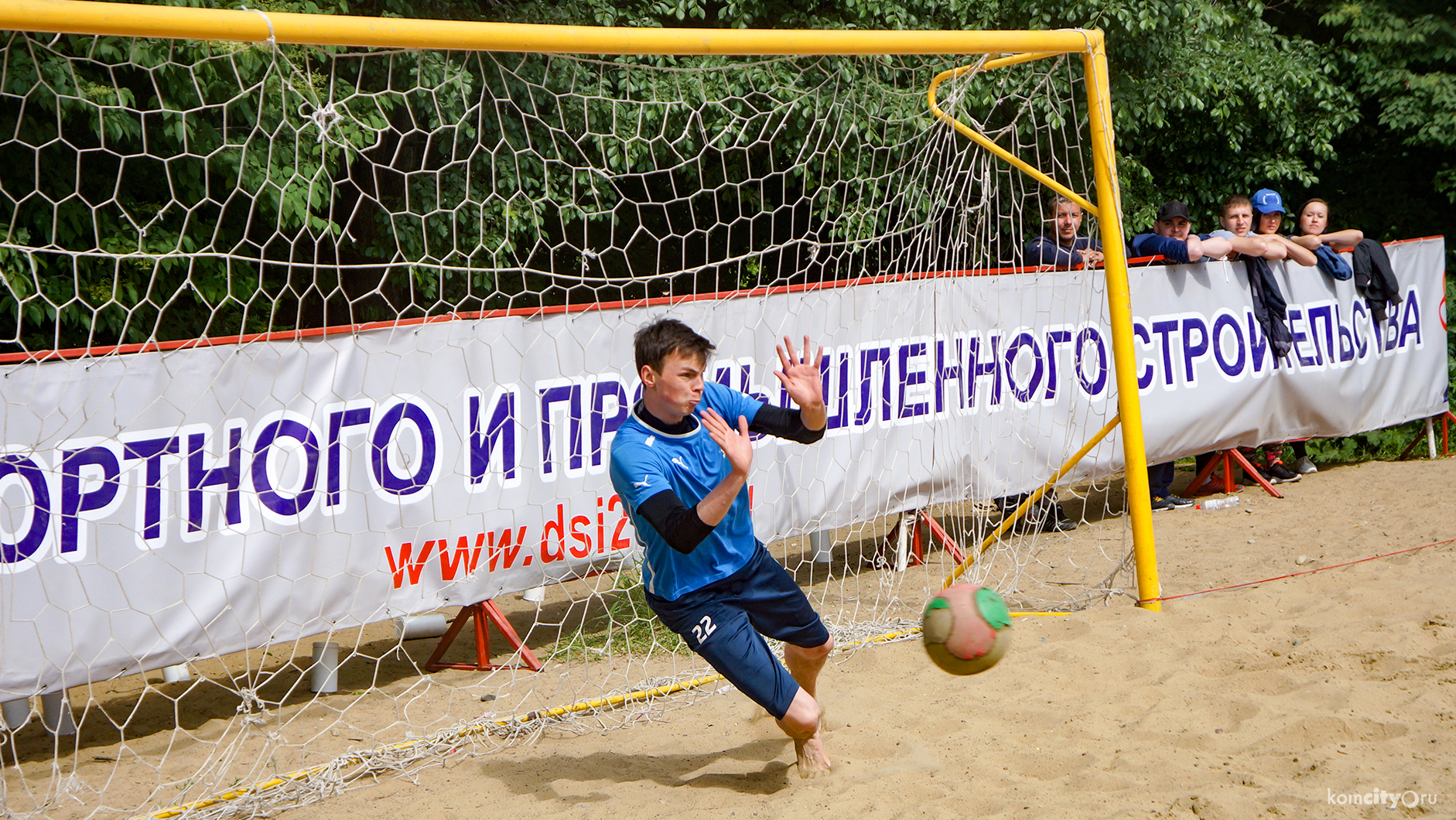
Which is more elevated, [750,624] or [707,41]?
[707,41]

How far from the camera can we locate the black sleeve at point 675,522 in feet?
10.0

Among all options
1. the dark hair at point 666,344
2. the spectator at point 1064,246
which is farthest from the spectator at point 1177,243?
the dark hair at point 666,344

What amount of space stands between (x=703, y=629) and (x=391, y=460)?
5.55 ft

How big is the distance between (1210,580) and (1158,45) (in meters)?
6.21

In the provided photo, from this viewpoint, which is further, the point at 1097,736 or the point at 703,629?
the point at 1097,736

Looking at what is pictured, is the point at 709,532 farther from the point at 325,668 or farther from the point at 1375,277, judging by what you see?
the point at 1375,277

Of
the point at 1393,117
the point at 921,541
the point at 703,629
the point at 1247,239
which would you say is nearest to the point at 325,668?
the point at 703,629

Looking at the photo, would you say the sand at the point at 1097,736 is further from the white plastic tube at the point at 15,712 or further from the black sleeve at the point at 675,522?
the white plastic tube at the point at 15,712

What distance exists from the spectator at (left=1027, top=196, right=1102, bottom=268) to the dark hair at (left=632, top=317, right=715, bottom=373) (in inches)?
148

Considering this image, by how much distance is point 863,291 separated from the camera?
5.68 m

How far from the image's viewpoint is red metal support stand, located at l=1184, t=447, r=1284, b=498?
295 inches

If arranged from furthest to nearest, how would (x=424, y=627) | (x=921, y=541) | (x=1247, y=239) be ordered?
(x=1247, y=239) → (x=921, y=541) → (x=424, y=627)

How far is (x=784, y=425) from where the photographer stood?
12.0 ft

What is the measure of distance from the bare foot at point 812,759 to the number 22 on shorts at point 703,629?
0.53 metres
